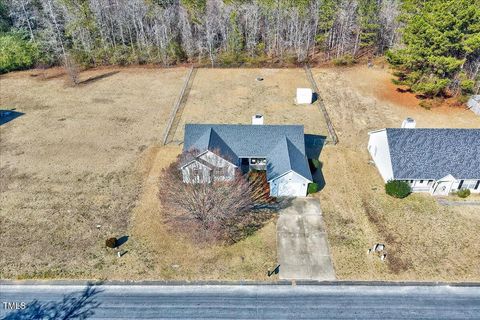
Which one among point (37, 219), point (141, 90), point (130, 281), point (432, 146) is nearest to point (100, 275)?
point (130, 281)

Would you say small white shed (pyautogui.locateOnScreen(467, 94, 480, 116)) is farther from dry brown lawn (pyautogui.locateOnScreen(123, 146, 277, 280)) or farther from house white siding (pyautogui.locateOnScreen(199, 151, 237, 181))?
house white siding (pyautogui.locateOnScreen(199, 151, 237, 181))

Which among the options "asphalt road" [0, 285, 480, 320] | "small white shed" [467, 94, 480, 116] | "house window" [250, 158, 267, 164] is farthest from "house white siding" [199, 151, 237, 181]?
"small white shed" [467, 94, 480, 116]

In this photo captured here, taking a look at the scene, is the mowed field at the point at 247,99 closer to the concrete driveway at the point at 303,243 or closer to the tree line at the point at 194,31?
the tree line at the point at 194,31

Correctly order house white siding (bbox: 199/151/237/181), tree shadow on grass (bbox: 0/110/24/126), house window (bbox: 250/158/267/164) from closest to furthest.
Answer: house white siding (bbox: 199/151/237/181) < house window (bbox: 250/158/267/164) < tree shadow on grass (bbox: 0/110/24/126)

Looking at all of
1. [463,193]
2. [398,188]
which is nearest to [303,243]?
[398,188]

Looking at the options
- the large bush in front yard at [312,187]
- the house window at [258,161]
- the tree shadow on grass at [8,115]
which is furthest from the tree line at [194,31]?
the large bush in front yard at [312,187]

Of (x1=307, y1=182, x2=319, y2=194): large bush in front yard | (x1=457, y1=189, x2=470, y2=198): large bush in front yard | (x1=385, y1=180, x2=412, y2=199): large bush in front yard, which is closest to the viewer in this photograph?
(x1=385, y1=180, x2=412, y2=199): large bush in front yard

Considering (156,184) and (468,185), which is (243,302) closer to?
(156,184)
